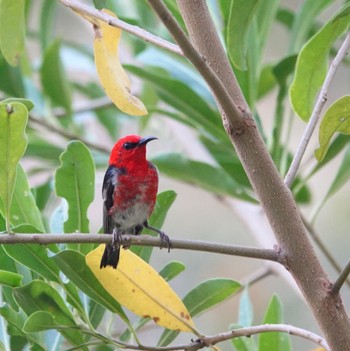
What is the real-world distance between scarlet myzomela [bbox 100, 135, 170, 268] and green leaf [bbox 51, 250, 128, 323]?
0.64 metres

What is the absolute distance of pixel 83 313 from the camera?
1693mm

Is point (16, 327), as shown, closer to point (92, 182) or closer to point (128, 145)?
point (92, 182)

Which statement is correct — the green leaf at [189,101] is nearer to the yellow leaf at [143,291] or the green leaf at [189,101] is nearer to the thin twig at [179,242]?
the yellow leaf at [143,291]

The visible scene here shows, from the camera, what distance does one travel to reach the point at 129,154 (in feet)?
8.67

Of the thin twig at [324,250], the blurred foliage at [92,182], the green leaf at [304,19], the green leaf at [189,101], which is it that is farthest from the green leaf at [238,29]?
the green leaf at [304,19]

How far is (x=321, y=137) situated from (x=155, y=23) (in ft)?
5.79

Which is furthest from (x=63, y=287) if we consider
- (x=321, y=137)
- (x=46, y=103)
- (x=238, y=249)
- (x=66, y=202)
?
(x=46, y=103)

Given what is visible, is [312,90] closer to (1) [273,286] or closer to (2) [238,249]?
(2) [238,249]

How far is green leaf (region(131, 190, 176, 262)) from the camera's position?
186cm

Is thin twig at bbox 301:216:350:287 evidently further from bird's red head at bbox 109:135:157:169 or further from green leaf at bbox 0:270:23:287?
green leaf at bbox 0:270:23:287

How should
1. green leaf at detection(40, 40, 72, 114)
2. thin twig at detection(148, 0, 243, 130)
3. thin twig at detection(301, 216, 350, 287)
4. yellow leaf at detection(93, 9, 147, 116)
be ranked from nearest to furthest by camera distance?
thin twig at detection(148, 0, 243, 130) → yellow leaf at detection(93, 9, 147, 116) → thin twig at detection(301, 216, 350, 287) → green leaf at detection(40, 40, 72, 114)

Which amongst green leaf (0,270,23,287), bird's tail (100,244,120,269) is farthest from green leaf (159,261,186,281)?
green leaf (0,270,23,287)

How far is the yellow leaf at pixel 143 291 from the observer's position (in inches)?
61.6

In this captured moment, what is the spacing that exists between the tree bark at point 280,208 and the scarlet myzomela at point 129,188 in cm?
105
